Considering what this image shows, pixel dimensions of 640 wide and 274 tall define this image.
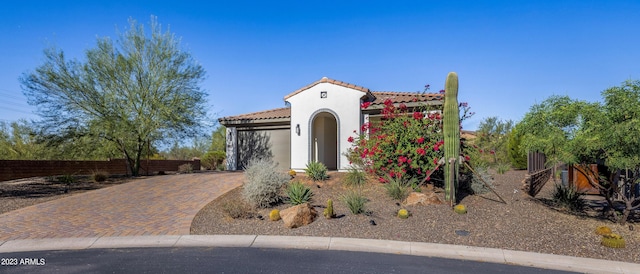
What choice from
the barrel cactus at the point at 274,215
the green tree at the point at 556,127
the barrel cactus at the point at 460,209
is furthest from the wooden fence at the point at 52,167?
the green tree at the point at 556,127

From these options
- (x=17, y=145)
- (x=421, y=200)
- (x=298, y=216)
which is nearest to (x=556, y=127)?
(x=421, y=200)

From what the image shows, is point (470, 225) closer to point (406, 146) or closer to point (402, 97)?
point (406, 146)

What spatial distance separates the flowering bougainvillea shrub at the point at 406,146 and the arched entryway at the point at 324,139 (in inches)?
215

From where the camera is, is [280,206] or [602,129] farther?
[280,206]

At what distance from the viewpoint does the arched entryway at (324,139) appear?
18219 mm

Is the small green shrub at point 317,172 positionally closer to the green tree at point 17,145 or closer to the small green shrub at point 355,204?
the small green shrub at point 355,204

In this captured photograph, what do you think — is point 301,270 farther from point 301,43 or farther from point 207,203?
point 301,43

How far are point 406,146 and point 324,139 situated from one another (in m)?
7.86

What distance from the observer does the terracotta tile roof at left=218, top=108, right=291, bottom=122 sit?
1931 centimetres

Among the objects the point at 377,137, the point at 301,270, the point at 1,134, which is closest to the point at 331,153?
the point at 377,137

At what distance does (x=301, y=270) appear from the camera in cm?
590

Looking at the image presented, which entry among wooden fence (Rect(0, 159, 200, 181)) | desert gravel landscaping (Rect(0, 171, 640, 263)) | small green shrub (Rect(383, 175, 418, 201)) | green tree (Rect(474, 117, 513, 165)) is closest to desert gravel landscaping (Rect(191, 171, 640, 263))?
desert gravel landscaping (Rect(0, 171, 640, 263))

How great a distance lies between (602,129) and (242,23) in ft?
49.2

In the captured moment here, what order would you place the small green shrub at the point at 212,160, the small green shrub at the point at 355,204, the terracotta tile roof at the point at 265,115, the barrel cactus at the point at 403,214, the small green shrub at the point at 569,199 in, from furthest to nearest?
the small green shrub at the point at 212,160 < the terracotta tile roof at the point at 265,115 < the small green shrub at the point at 569,199 < the small green shrub at the point at 355,204 < the barrel cactus at the point at 403,214
